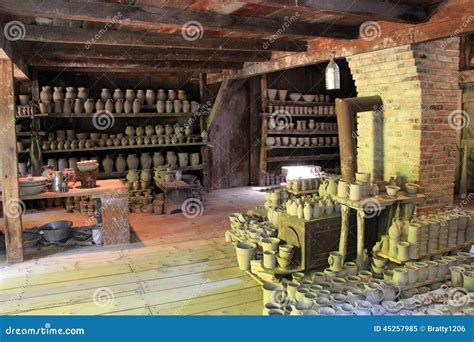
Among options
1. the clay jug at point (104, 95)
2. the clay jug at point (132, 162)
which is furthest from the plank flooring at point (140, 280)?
the clay jug at point (104, 95)

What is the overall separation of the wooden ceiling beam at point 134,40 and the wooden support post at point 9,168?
0.57 m

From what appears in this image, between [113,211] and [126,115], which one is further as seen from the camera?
[126,115]

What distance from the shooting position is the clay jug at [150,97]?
7930 millimetres

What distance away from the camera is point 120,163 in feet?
25.7

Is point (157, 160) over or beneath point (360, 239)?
over

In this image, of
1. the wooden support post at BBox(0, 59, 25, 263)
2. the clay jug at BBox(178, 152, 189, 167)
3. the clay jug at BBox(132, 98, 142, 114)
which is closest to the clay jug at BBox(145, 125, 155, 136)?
the clay jug at BBox(132, 98, 142, 114)

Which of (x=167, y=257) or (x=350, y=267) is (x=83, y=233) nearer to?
(x=167, y=257)

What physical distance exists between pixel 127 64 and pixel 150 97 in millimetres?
1310

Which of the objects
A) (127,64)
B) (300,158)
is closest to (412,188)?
(127,64)

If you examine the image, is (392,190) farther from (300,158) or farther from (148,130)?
(300,158)

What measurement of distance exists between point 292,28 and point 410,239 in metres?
2.47

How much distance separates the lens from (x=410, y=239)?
145 inches

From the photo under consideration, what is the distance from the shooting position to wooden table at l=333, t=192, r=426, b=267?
3.88 metres
